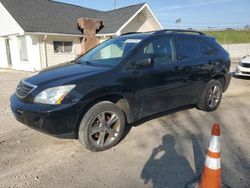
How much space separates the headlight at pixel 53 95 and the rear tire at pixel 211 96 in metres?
3.45

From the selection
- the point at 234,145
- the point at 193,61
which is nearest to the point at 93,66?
the point at 193,61

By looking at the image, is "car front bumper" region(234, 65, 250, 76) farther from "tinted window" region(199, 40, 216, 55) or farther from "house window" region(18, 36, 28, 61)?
"house window" region(18, 36, 28, 61)

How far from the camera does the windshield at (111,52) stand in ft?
14.6

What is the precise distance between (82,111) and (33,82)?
3.15ft

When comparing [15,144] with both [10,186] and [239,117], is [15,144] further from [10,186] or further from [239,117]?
[239,117]

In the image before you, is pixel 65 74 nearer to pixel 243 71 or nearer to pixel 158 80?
pixel 158 80

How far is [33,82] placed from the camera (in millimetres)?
3984

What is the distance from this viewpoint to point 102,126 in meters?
4.06

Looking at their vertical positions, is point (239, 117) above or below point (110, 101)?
below

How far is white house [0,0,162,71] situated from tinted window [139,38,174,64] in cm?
988

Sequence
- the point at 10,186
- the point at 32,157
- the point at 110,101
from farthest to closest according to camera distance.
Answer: the point at 110,101
the point at 32,157
the point at 10,186

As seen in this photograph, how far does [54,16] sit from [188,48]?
16.2 m

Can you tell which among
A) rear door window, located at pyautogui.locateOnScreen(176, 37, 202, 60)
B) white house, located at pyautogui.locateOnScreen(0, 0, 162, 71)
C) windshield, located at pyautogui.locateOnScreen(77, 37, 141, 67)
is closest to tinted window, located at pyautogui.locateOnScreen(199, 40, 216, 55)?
rear door window, located at pyautogui.locateOnScreen(176, 37, 202, 60)

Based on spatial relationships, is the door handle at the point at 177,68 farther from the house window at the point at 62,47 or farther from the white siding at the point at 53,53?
the house window at the point at 62,47
